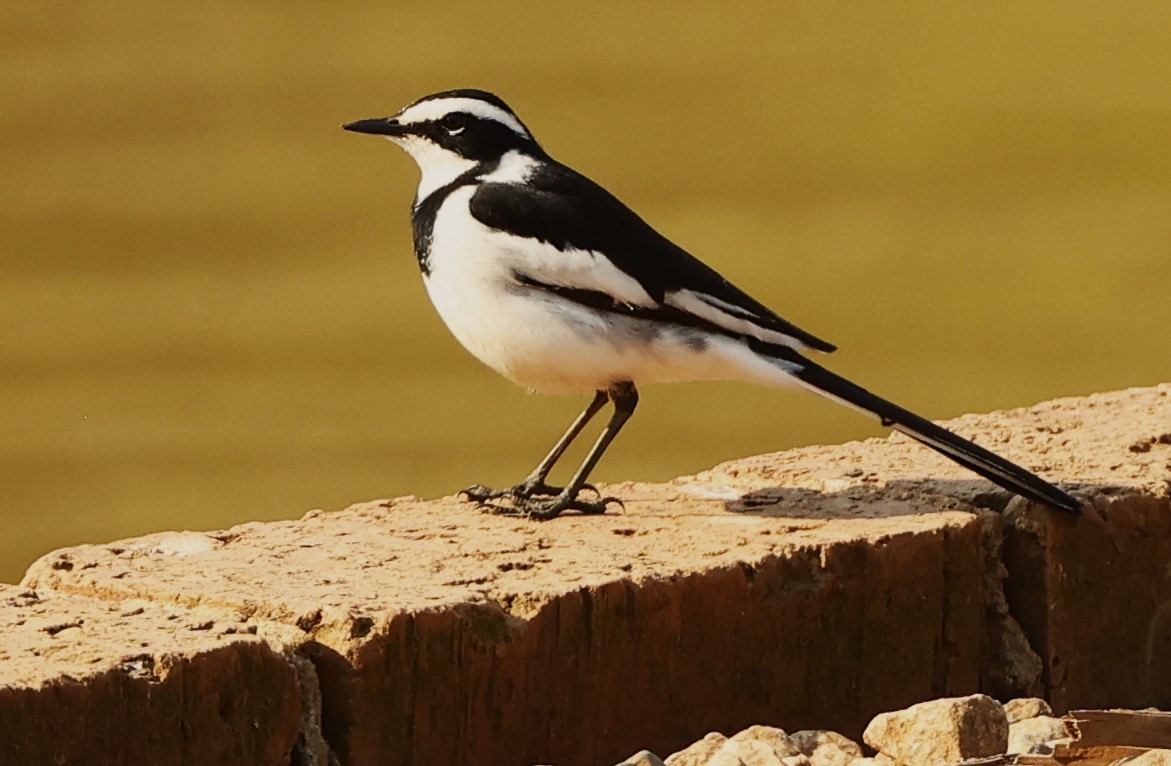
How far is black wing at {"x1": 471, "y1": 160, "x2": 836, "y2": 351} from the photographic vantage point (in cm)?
489

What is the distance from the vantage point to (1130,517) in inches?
179

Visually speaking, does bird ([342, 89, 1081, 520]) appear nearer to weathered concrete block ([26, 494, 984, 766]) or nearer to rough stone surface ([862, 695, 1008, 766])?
weathered concrete block ([26, 494, 984, 766])

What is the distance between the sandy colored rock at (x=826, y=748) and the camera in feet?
11.4

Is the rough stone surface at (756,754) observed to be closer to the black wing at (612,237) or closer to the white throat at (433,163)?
the black wing at (612,237)

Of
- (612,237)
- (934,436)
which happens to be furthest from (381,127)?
(934,436)

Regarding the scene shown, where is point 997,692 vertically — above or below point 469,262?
below

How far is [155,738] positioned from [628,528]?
56.9 inches

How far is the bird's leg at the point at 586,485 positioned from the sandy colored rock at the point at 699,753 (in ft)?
3.86

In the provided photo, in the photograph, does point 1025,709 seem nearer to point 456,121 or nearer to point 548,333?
point 548,333

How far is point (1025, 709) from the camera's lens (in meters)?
3.89

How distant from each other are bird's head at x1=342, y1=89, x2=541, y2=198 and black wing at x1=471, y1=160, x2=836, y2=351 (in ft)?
0.72

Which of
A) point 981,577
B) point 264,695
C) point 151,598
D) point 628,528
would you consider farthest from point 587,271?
point 264,695

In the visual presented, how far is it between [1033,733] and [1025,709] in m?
0.26

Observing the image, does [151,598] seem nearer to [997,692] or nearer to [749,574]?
[749,574]
